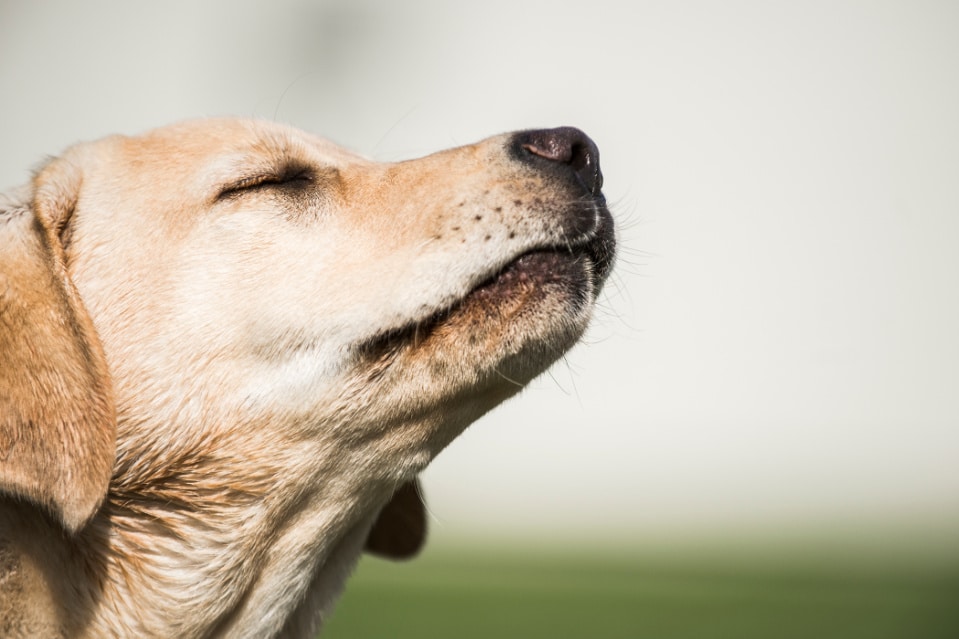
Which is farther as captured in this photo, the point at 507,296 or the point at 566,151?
the point at 566,151

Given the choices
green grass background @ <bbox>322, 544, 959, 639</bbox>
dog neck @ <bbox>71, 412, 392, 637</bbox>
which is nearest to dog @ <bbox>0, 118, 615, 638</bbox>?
dog neck @ <bbox>71, 412, 392, 637</bbox>

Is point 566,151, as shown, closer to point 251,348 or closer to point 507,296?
point 507,296

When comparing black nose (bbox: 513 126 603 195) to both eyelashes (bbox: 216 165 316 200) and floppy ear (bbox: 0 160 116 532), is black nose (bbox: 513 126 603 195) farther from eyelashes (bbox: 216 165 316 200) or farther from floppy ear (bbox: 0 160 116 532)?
floppy ear (bbox: 0 160 116 532)

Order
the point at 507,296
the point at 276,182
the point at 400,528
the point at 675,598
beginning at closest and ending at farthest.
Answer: the point at 507,296 < the point at 276,182 < the point at 400,528 < the point at 675,598

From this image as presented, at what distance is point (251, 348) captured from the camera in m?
3.05

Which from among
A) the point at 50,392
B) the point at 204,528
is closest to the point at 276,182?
the point at 50,392

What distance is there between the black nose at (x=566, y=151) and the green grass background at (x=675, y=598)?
4.76 meters

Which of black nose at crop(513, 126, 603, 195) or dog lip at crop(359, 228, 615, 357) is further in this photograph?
black nose at crop(513, 126, 603, 195)

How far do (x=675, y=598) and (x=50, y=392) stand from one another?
7247 millimetres

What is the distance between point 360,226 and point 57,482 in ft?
3.74

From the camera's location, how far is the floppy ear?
2701mm

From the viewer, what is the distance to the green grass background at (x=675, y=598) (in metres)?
7.50

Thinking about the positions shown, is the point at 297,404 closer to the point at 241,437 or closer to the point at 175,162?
the point at 241,437

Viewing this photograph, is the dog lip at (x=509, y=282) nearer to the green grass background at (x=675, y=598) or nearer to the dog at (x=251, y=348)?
the dog at (x=251, y=348)
